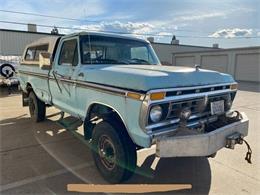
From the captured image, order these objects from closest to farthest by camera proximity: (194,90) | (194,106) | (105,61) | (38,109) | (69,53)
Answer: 1. (194,90)
2. (194,106)
3. (105,61)
4. (69,53)
5. (38,109)

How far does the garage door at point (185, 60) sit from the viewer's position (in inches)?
1063

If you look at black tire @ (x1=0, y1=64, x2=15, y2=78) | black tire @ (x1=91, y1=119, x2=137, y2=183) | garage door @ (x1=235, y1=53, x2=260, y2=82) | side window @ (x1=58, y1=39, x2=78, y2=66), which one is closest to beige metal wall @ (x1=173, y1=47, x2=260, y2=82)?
garage door @ (x1=235, y1=53, x2=260, y2=82)

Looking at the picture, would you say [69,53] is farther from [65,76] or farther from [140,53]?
[140,53]

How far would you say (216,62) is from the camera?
2447cm

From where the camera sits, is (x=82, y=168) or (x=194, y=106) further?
(x=82, y=168)

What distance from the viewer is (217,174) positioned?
3766 mm

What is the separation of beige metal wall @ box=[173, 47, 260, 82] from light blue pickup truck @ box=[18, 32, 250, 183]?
19.1 meters

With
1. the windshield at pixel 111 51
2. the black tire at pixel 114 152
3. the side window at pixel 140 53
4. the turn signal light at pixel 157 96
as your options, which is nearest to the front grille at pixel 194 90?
the turn signal light at pixel 157 96

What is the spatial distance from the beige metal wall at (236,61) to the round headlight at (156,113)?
20.6m

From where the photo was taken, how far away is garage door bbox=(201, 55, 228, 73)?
23656 mm

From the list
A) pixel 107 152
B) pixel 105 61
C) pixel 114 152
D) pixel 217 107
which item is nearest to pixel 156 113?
pixel 114 152

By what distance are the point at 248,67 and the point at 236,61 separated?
124 cm

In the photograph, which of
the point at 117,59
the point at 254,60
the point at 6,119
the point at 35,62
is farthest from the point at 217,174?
the point at 254,60

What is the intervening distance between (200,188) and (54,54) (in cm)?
373
